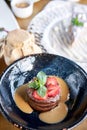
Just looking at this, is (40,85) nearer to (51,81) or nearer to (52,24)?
(51,81)

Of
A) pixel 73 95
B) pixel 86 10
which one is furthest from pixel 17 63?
pixel 86 10

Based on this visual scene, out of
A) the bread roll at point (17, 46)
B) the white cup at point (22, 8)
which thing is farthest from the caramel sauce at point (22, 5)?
the bread roll at point (17, 46)

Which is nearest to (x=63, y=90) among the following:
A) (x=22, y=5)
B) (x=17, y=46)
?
(x=17, y=46)

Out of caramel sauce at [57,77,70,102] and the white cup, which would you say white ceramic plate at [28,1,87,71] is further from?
caramel sauce at [57,77,70,102]

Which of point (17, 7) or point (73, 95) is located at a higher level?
point (17, 7)

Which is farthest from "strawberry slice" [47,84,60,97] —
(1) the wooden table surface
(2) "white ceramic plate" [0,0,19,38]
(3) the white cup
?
(3) the white cup

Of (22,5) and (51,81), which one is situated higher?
(22,5)

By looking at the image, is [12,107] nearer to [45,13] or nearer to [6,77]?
[6,77]
